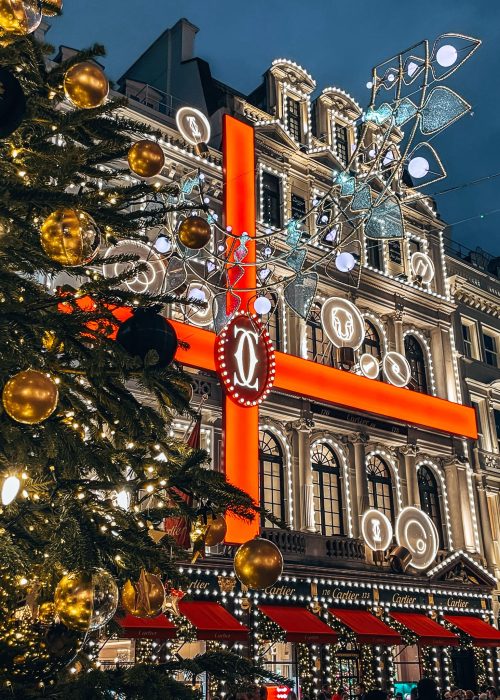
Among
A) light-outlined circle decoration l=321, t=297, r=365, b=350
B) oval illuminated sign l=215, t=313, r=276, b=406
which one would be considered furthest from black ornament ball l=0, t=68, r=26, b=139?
light-outlined circle decoration l=321, t=297, r=365, b=350

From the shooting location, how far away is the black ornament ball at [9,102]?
11.5 feet

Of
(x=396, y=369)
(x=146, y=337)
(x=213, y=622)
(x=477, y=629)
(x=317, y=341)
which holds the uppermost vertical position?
(x=317, y=341)

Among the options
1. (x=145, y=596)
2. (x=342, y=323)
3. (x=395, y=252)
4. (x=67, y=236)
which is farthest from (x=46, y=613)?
(x=395, y=252)

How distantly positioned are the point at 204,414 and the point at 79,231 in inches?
542

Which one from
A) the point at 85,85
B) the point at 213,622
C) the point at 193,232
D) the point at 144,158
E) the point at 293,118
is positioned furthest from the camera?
the point at 293,118

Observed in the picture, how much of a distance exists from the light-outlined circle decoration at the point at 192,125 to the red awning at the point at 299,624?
37.1 feet

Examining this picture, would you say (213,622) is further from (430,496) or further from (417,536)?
(430,496)

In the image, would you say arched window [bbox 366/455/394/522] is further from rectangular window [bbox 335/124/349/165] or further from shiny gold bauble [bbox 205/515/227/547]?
shiny gold bauble [bbox 205/515/227/547]

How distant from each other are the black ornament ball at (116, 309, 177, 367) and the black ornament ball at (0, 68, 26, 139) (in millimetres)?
1490

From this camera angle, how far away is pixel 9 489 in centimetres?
353

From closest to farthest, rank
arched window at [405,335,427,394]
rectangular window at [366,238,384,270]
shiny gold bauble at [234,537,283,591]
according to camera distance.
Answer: shiny gold bauble at [234,537,283,591] → arched window at [405,335,427,394] → rectangular window at [366,238,384,270]

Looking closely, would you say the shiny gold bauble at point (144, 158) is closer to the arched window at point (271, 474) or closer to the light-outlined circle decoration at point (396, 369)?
the arched window at point (271, 474)

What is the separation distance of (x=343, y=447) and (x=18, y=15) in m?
17.7

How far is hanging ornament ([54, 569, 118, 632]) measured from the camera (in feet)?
11.1
